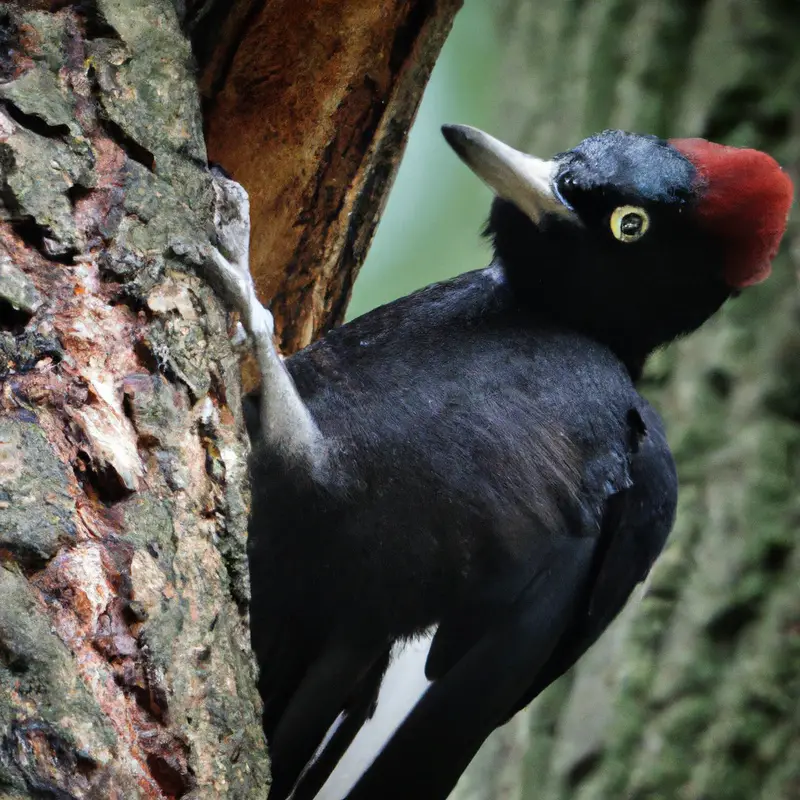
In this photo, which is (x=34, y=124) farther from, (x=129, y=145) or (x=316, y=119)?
(x=316, y=119)

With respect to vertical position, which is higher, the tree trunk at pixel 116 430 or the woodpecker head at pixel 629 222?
the woodpecker head at pixel 629 222

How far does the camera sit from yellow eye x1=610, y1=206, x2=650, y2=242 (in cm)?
168

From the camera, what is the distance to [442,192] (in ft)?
10.4

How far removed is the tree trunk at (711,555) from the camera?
6.28ft

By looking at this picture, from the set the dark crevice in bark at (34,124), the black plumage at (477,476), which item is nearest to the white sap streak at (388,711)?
the black plumage at (477,476)

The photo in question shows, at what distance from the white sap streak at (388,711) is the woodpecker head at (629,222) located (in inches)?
23.3

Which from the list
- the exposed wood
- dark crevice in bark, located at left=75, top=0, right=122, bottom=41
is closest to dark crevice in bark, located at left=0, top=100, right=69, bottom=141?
dark crevice in bark, located at left=75, top=0, right=122, bottom=41

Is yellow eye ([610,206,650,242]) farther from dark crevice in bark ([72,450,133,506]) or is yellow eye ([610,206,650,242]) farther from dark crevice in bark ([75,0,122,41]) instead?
dark crevice in bark ([72,450,133,506])

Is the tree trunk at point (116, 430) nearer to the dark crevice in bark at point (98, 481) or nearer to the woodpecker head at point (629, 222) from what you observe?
the dark crevice in bark at point (98, 481)

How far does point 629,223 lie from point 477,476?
47 centimetres

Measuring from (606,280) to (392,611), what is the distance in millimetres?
628

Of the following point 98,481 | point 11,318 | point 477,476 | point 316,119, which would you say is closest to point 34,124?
point 11,318

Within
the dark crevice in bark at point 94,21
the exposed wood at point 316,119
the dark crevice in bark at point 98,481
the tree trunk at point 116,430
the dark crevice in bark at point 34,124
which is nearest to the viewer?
the tree trunk at point 116,430

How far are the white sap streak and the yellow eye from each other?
0.68 meters
